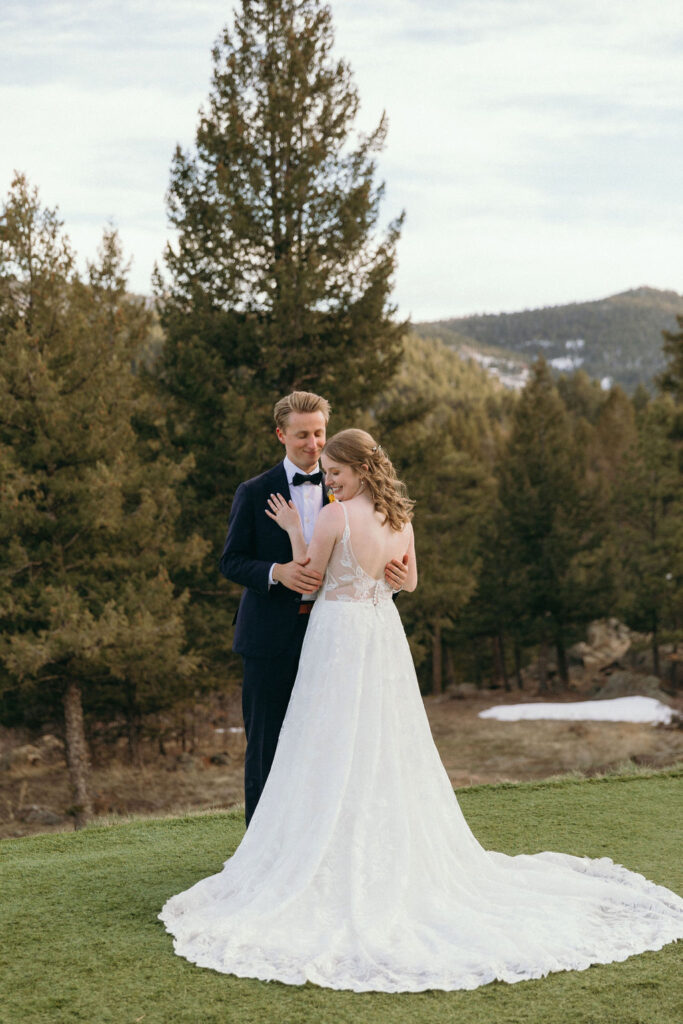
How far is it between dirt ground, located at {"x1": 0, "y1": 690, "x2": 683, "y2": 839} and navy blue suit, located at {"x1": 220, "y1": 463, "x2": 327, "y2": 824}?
7.36 m

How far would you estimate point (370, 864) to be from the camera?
148 inches

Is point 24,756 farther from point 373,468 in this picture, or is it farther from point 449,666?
point 449,666

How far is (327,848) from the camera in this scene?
149 inches

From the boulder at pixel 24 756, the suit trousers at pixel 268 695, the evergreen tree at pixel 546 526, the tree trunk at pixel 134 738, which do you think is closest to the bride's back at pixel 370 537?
the suit trousers at pixel 268 695

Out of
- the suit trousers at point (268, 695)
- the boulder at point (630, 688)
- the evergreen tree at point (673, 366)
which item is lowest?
the boulder at point (630, 688)

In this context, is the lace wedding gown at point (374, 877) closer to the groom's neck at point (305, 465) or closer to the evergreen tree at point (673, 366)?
the groom's neck at point (305, 465)

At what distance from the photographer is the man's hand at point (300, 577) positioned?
13.5 ft

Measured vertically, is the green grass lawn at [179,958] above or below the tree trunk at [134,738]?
above

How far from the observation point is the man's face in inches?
172

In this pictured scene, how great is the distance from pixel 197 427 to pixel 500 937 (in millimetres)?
12695

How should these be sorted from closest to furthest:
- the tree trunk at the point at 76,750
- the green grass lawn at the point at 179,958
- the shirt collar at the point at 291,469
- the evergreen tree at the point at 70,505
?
the green grass lawn at the point at 179,958, the shirt collar at the point at 291,469, the evergreen tree at the point at 70,505, the tree trunk at the point at 76,750

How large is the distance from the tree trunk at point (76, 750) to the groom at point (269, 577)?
8679mm

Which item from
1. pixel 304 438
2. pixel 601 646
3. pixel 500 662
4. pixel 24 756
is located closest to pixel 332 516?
pixel 304 438

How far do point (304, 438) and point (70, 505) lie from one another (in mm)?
8741
